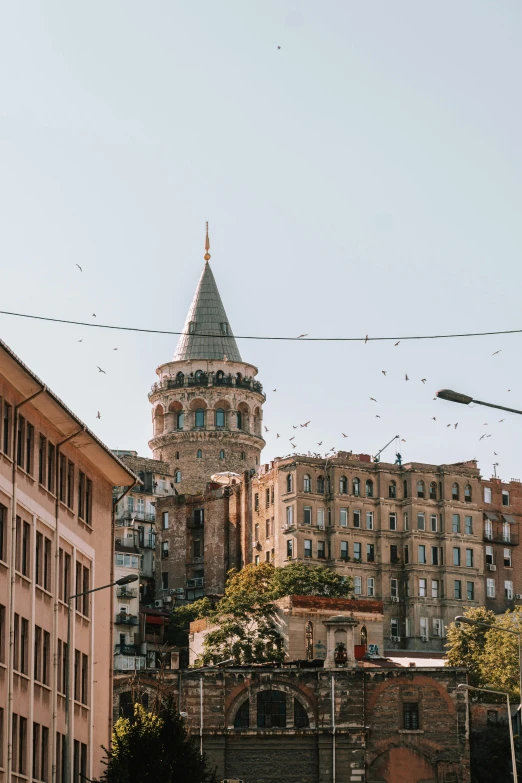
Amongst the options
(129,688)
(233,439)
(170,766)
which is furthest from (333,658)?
(233,439)

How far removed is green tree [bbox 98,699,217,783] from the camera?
54.7 m

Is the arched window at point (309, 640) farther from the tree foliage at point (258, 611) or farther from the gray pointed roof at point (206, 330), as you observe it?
the gray pointed roof at point (206, 330)

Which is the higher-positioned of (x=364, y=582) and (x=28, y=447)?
(x=364, y=582)

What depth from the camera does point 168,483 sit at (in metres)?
170

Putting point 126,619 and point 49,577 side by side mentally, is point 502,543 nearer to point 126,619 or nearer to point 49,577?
point 126,619

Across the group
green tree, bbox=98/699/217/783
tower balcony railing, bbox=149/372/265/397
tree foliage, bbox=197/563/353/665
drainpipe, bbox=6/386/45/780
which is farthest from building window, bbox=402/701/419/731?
tower balcony railing, bbox=149/372/265/397

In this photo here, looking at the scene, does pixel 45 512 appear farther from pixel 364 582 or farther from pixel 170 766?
pixel 364 582

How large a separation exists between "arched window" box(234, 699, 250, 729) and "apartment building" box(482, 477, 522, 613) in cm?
4872

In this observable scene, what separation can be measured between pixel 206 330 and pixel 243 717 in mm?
74313

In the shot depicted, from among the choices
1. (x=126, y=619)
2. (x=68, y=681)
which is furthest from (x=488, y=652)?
(x=68, y=681)

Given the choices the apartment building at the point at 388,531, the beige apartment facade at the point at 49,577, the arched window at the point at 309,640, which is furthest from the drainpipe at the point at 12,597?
the apartment building at the point at 388,531

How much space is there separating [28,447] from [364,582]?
3763 inches

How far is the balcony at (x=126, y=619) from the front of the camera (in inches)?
5448

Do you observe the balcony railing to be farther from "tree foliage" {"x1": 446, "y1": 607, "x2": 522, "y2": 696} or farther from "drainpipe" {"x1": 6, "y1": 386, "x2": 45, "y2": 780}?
"drainpipe" {"x1": 6, "y1": 386, "x2": 45, "y2": 780}
